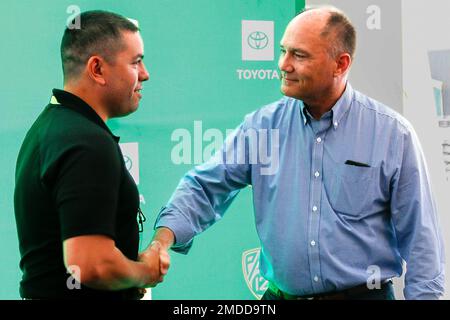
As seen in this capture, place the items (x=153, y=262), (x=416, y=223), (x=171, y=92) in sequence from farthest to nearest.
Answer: (x=171, y=92)
(x=416, y=223)
(x=153, y=262)

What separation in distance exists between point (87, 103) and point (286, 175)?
0.84 meters

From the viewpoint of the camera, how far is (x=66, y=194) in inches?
67.3

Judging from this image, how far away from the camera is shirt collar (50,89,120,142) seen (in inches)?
75.0

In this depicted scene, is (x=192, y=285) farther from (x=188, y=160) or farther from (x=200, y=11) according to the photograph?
(x=200, y=11)

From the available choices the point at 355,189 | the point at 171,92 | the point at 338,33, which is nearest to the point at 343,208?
the point at 355,189

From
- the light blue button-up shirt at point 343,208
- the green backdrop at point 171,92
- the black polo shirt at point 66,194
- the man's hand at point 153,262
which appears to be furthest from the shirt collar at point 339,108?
the black polo shirt at point 66,194

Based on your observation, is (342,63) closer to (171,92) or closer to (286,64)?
(286,64)

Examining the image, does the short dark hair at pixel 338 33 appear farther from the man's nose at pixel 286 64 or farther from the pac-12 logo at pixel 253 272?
the pac-12 logo at pixel 253 272

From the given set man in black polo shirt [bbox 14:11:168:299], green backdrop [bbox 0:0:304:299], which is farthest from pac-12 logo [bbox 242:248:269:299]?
man in black polo shirt [bbox 14:11:168:299]

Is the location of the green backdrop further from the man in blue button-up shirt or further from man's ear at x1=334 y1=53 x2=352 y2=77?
man's ear at x1=334 y1=53 x2=352 y2=77

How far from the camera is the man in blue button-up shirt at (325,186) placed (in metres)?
2.37

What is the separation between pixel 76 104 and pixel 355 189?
1057 mm
